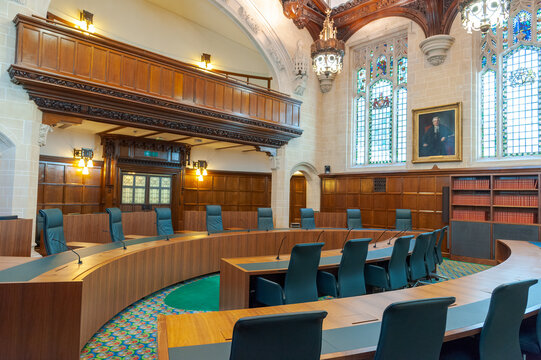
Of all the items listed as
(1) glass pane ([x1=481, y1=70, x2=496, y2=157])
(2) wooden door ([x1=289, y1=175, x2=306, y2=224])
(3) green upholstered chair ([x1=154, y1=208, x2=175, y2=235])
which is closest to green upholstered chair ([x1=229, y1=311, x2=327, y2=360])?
(3) green upholstered chair ([x1=154, y1=208, x2=175, y2=235])

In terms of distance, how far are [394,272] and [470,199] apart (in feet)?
19.8

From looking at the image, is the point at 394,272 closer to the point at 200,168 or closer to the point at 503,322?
the point at 503,322

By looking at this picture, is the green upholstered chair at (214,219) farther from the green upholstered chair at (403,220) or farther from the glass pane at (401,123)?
the glass pane at (401,123)

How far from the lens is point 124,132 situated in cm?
1013

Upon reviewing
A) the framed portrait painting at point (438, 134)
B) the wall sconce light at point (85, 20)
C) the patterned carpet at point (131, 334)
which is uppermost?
the wall sconce light at point (85, 20)

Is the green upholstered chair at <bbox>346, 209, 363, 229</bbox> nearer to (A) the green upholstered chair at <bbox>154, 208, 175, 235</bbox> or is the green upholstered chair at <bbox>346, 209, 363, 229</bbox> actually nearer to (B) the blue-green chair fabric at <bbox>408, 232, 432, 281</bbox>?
(B) the blue-green chair fabric at <bbox>408, 232, 432, 281</bbox>

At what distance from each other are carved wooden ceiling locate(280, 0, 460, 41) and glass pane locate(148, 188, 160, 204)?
729cm

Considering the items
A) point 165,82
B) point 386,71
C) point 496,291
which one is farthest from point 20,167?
point 386,71

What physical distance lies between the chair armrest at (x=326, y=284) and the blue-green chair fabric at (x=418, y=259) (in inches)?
65.2

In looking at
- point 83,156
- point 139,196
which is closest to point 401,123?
point 139,196

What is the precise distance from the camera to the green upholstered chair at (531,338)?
2482 mm

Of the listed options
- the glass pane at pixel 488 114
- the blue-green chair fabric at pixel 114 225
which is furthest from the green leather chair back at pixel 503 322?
the glass pane at pixel 488 114

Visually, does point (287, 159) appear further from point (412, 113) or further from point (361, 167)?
point (412, 113)

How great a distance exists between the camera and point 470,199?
9.27m
